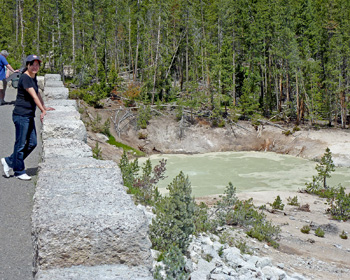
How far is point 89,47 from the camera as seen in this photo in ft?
139

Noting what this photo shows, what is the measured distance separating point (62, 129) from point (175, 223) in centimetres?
324

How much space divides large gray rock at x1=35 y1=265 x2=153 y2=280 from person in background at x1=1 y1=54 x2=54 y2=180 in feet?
13.9

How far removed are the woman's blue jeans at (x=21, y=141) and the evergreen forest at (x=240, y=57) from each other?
2366cm

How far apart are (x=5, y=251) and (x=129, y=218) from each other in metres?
2.21

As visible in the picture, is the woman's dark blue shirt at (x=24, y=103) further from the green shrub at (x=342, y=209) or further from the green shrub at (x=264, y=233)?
the green shrub at (x=342, y=209)

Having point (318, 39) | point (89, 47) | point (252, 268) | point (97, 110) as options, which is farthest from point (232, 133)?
point (252, 268)

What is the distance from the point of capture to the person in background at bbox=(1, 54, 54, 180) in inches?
272

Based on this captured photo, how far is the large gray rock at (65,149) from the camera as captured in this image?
640 cm

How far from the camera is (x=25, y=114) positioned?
7055 millimetres

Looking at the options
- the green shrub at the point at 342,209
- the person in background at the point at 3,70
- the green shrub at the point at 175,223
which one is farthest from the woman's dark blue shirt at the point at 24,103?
the green shrub at the point at 342,209

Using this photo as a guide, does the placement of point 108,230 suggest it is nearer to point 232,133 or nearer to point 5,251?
point 5,251

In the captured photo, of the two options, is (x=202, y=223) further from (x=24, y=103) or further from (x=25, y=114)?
(x=24, y=103)

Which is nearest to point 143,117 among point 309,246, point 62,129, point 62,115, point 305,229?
point 305,229

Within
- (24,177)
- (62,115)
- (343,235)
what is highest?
(62,115)
